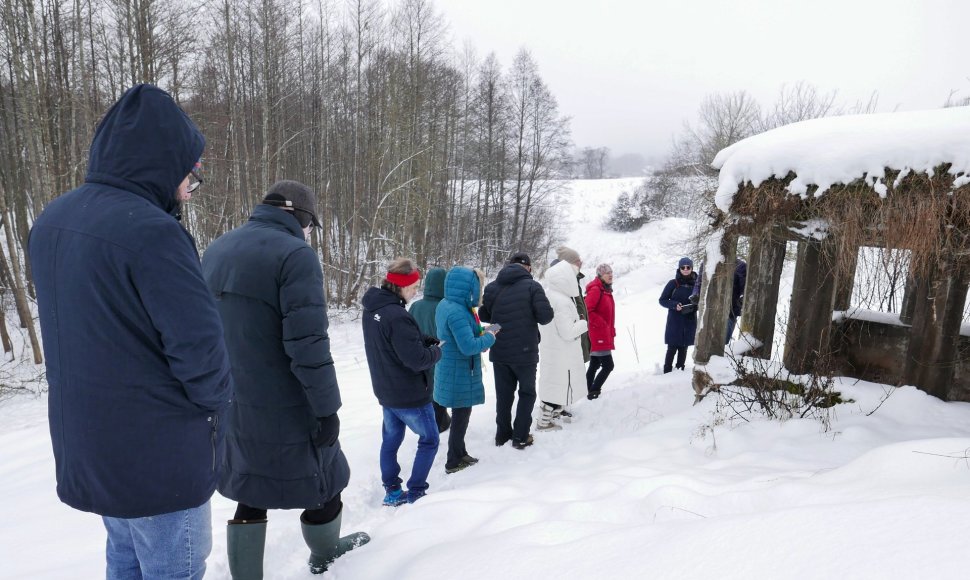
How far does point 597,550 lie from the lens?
6.32ft

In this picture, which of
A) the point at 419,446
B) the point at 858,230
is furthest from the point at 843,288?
the point at 419,446

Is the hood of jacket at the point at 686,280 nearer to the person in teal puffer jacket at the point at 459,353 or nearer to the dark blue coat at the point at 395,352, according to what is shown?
the person in teal puffer jacket at the point at 459,353

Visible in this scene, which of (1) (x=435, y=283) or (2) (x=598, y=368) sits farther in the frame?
(2) (x=598, y=368)

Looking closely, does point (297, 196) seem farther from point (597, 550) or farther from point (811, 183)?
point (811, 183)

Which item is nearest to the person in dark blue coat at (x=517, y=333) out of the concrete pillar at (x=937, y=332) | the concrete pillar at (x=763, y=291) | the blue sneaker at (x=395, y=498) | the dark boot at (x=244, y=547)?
the blue sneaker at (x=395, y=498)

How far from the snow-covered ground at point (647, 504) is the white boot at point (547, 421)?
0.14 metres

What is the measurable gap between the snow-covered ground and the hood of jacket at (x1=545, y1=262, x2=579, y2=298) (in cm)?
150

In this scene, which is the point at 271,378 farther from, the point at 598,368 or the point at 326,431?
the point at 598,368

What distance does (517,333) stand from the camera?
4617mm

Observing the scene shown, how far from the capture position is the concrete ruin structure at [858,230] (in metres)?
3.88

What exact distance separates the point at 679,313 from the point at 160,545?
656cm

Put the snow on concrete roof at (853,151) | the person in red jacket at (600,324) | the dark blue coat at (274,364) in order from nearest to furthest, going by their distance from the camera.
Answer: the dark blue coat at (274,364), the snow on concrete roof at (853,151), the person in red jacket at (600,324)

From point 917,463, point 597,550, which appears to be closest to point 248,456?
point 597,550

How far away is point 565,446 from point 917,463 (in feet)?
9.48
